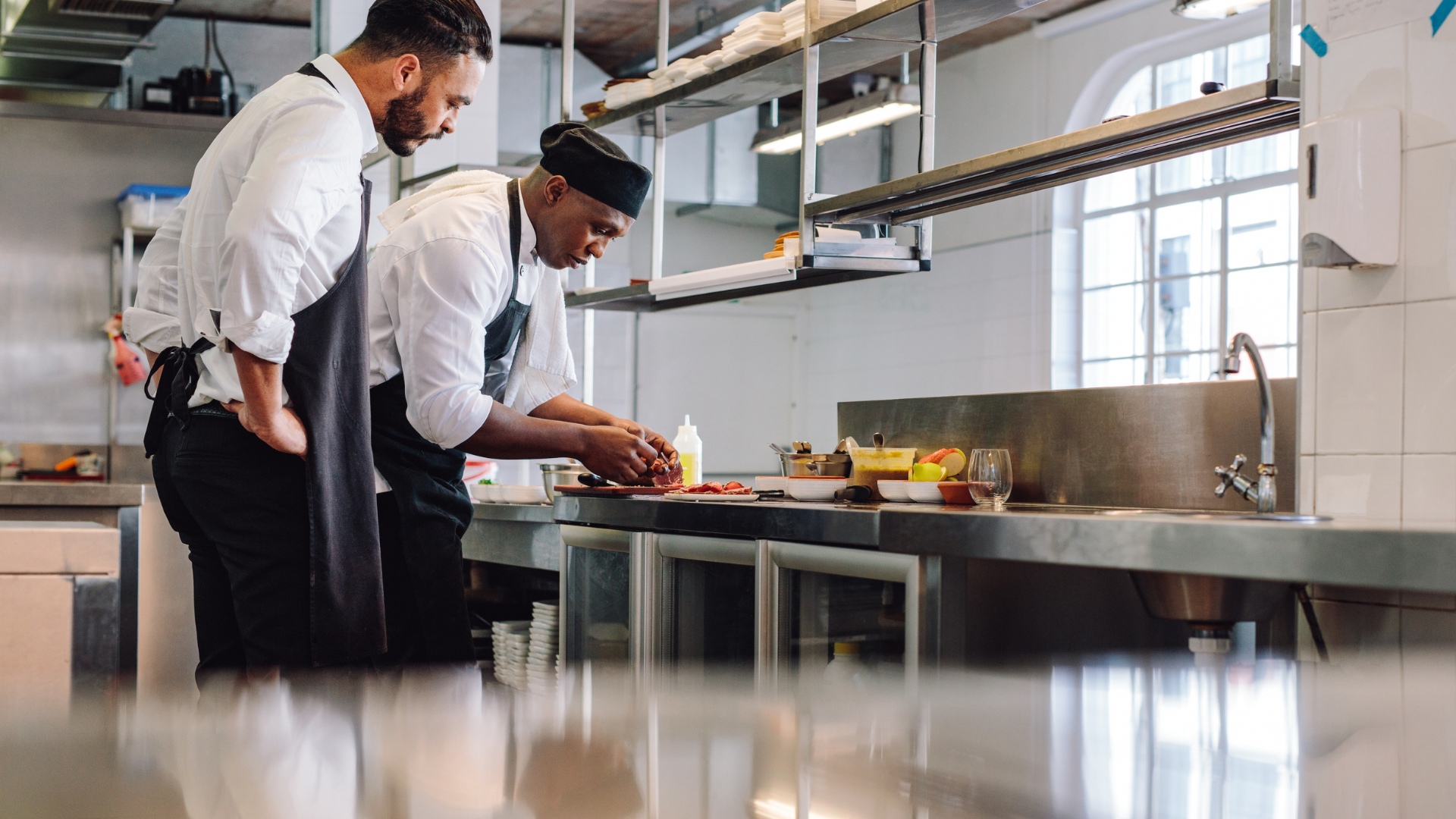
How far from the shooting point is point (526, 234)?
2459mm

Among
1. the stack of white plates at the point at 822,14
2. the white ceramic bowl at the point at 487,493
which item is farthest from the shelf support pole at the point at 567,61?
the white ceramic bowl at the point at 487,493

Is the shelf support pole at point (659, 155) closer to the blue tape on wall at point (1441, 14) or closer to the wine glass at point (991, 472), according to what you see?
the wine glass at point (991, 472)

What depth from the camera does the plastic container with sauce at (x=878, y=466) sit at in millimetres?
2771

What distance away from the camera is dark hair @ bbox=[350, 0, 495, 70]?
6.34 ft

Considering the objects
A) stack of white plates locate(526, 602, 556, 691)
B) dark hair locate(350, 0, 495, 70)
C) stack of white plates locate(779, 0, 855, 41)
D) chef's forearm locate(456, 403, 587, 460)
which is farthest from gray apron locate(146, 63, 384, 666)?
stack of white plates locate(779, 0, 855, 41)

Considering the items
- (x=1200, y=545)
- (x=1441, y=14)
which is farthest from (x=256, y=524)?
(x=1441, y=14)

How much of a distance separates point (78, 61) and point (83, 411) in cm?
180

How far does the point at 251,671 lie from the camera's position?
51 centimetres

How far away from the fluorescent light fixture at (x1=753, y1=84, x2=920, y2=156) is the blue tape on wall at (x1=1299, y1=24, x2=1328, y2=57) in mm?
4534

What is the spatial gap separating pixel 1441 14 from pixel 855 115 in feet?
16.6

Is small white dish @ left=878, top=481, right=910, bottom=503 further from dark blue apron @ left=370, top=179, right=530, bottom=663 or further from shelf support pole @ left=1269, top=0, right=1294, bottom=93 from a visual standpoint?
shelf support pole @ left=1269, top=0, right=1294, bottom=93

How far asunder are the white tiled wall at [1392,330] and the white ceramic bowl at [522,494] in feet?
6.69

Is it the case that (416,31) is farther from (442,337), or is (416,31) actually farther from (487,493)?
(487,493)

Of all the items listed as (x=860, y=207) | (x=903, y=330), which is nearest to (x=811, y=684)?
(x=860, y=207)
